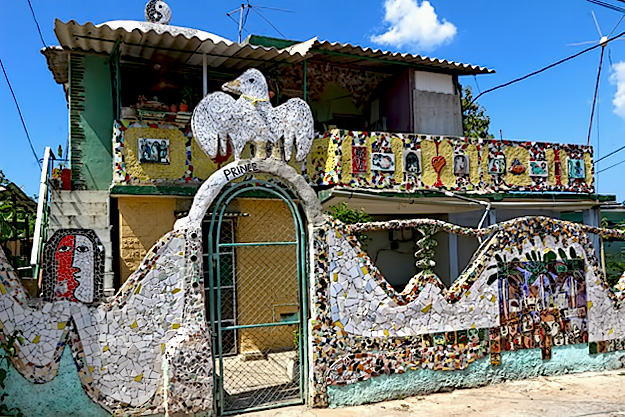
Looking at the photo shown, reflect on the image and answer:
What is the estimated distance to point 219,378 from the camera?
5.73 metres

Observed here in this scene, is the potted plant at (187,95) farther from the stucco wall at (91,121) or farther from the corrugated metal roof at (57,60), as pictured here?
the corrugated metal roof at (57,60)

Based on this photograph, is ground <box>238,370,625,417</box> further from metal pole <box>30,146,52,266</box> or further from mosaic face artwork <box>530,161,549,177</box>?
mosaic face artwork <box>530,161,549,177</box>

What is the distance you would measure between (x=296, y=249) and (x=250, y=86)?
1989 mm

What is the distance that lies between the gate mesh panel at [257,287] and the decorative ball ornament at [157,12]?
13.4ft

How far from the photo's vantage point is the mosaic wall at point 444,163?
976cm

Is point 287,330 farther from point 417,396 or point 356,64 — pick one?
point 356,64

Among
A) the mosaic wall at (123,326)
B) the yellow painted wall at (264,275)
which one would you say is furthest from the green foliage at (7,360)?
the yellow painted wall at (264,275)

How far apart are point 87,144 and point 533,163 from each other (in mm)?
8699

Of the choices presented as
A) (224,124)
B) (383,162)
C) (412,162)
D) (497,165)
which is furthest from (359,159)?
(224,124)

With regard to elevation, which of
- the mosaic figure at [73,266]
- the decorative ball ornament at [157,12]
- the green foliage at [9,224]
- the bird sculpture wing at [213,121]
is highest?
the decorative ball ornament at [157,12]

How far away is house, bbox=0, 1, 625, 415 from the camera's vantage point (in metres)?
5.36

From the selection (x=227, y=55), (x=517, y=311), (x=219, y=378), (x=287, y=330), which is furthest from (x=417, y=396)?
(x=227, y=55)

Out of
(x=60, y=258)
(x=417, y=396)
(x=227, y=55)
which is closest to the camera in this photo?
(x=60, y=258)

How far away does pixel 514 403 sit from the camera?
6387 millimetres
